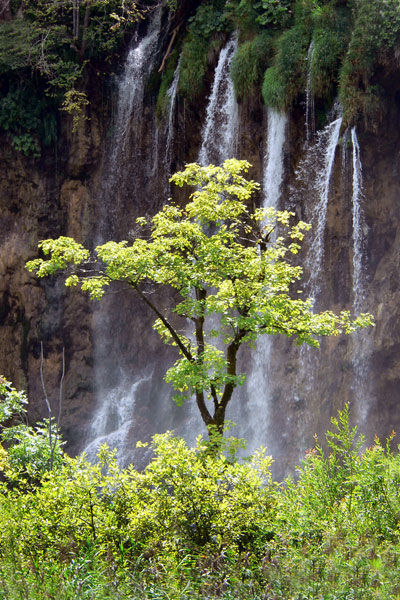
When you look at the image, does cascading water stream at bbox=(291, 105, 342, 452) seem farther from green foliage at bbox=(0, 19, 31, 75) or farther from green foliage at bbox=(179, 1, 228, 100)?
green foliage at bbox=(0, 19, 31, 75)

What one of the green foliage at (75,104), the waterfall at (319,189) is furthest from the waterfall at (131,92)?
the waterfall at (319,189)

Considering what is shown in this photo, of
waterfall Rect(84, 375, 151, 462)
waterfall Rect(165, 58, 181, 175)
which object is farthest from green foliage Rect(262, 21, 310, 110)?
waterfall Rect(84, 375, 151, 462)

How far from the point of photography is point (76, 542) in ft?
14.5

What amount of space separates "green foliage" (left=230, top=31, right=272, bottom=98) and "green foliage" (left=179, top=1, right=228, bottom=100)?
3.22 feet

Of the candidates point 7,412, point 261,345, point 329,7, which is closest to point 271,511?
point 7,412

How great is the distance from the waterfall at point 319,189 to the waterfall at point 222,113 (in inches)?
70.8

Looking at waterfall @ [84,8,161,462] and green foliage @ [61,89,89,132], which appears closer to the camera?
green foliage @ [61,89,89,132]

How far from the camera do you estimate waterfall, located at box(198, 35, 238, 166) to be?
43.6ft

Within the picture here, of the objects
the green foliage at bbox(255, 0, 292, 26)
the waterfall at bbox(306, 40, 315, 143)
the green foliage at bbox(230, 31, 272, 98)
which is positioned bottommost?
the waterfall at bbox(306, 40, 315, 143)

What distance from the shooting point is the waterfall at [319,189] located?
12.1 metres

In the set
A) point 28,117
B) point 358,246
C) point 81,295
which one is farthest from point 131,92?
point 358,246

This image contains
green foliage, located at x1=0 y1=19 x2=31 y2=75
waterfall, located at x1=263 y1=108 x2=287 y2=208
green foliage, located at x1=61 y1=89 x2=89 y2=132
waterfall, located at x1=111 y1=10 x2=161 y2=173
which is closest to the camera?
waterfall, located at x1=263 y1=108 x2=287 y2=208

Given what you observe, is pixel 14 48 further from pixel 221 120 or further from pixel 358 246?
pixel 358 246

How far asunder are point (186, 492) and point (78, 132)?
11.8 m
